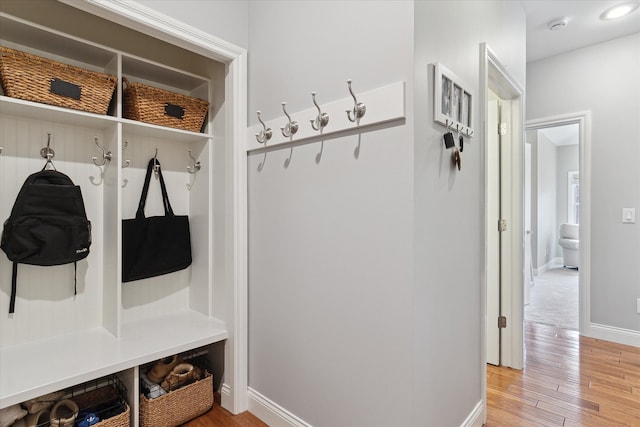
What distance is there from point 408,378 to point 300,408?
706 millimetres

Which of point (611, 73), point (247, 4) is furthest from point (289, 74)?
point (611, 73)

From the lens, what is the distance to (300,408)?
1.74m

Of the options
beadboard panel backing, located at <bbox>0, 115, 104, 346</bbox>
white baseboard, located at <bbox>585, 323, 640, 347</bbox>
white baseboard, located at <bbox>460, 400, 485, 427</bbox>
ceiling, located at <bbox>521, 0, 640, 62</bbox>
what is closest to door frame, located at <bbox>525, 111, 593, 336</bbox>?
white baseboard, located at <bbox>585, 323, 640, 347</bbox>

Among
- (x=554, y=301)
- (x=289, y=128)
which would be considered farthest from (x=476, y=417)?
(x=554, y=301)

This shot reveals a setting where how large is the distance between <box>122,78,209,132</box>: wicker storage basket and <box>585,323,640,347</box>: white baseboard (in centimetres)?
382

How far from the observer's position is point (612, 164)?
3139 millimetres

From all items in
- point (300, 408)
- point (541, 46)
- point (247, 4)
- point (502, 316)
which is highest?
point (541, 46)

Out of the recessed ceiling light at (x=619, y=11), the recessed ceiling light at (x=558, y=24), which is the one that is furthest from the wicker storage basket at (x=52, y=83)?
the recessed ceiling light at (x=619, y=11)

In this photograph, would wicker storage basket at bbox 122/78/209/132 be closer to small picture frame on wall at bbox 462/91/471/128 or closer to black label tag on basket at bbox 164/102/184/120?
black label tag on basket at bbox 164/102/184/120

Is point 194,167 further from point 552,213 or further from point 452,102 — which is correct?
point 552,213

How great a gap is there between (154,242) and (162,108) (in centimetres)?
80

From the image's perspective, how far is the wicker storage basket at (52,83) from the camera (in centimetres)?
154

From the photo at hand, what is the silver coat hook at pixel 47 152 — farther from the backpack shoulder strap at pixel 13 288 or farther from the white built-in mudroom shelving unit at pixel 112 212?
the backpack shoulder strap at pixel 13 288

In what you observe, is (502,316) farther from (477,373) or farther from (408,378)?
(408,378)
